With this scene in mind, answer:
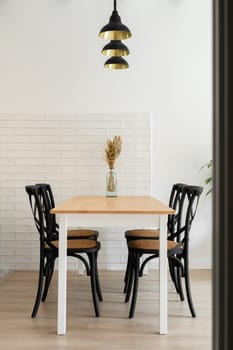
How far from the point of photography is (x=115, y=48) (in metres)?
3.05

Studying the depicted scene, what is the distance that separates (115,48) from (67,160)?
1563 millimetres

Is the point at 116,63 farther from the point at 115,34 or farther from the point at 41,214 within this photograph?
the point at 41,214

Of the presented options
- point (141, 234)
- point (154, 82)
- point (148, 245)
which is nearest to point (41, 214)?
point (148, 245)

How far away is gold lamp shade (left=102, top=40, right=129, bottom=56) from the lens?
10.0 ft

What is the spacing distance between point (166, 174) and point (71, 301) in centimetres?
175

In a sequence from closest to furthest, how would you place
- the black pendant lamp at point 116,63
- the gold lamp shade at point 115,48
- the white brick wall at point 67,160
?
the gold lamp shade at point 115,48 < the black pendant lamp at point 116,63 < the white brick wall at point 67,160

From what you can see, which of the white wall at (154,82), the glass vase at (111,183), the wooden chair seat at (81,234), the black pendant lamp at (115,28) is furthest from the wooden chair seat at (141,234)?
the black pendant lamp at (115,28)

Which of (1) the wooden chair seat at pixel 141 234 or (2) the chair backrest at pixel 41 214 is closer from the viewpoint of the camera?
(2) the chair backrest at pixel 41 214

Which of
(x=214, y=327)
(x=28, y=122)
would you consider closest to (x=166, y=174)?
(x=28, y=122)

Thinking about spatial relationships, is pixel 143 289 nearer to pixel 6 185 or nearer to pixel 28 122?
pixel 6 185
